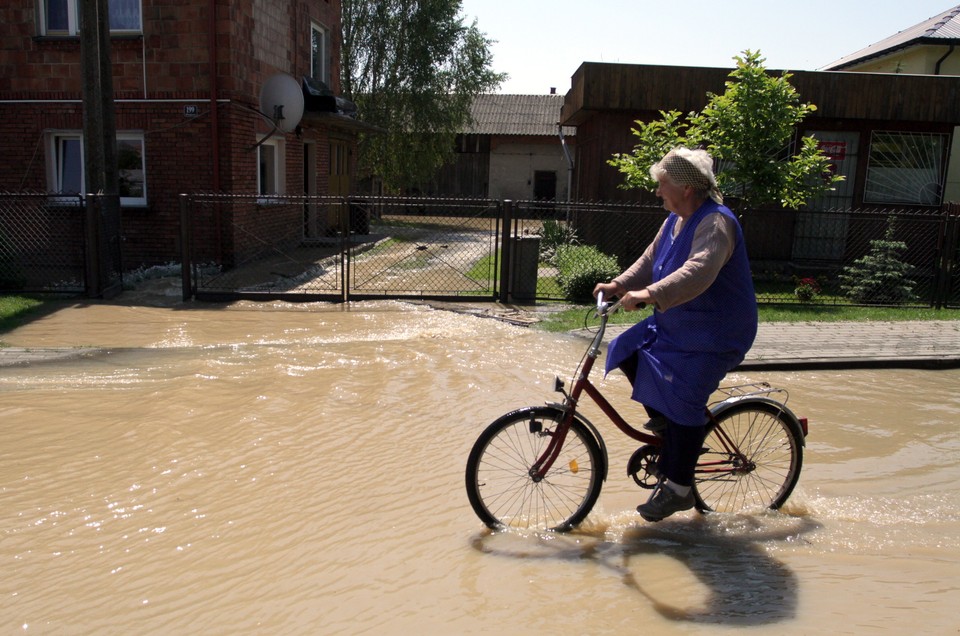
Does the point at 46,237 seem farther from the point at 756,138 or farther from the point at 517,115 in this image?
the point at 517,115

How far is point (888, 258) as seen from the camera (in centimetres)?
1180

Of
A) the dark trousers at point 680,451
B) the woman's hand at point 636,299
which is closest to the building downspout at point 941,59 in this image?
the dark trousers at point 680,451

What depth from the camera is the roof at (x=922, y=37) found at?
17.8 metres

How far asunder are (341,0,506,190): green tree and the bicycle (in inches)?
947

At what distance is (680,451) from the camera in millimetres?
3928

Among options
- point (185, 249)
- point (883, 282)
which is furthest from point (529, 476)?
point (883, 282)

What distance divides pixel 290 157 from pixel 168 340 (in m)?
8.85

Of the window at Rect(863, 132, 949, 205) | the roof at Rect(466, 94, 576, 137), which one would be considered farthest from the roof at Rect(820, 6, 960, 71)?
the roof at Rect(466, 94, 576, 137)

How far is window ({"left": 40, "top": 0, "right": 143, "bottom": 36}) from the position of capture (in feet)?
42.2

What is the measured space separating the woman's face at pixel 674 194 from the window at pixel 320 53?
16.1 meters

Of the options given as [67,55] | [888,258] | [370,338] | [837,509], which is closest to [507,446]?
[837,509]

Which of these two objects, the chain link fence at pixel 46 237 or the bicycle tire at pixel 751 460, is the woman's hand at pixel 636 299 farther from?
the chain link fence at pixel 46 237

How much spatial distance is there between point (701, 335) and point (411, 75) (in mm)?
25758

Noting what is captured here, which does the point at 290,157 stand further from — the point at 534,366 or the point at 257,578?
the point at 257,578
